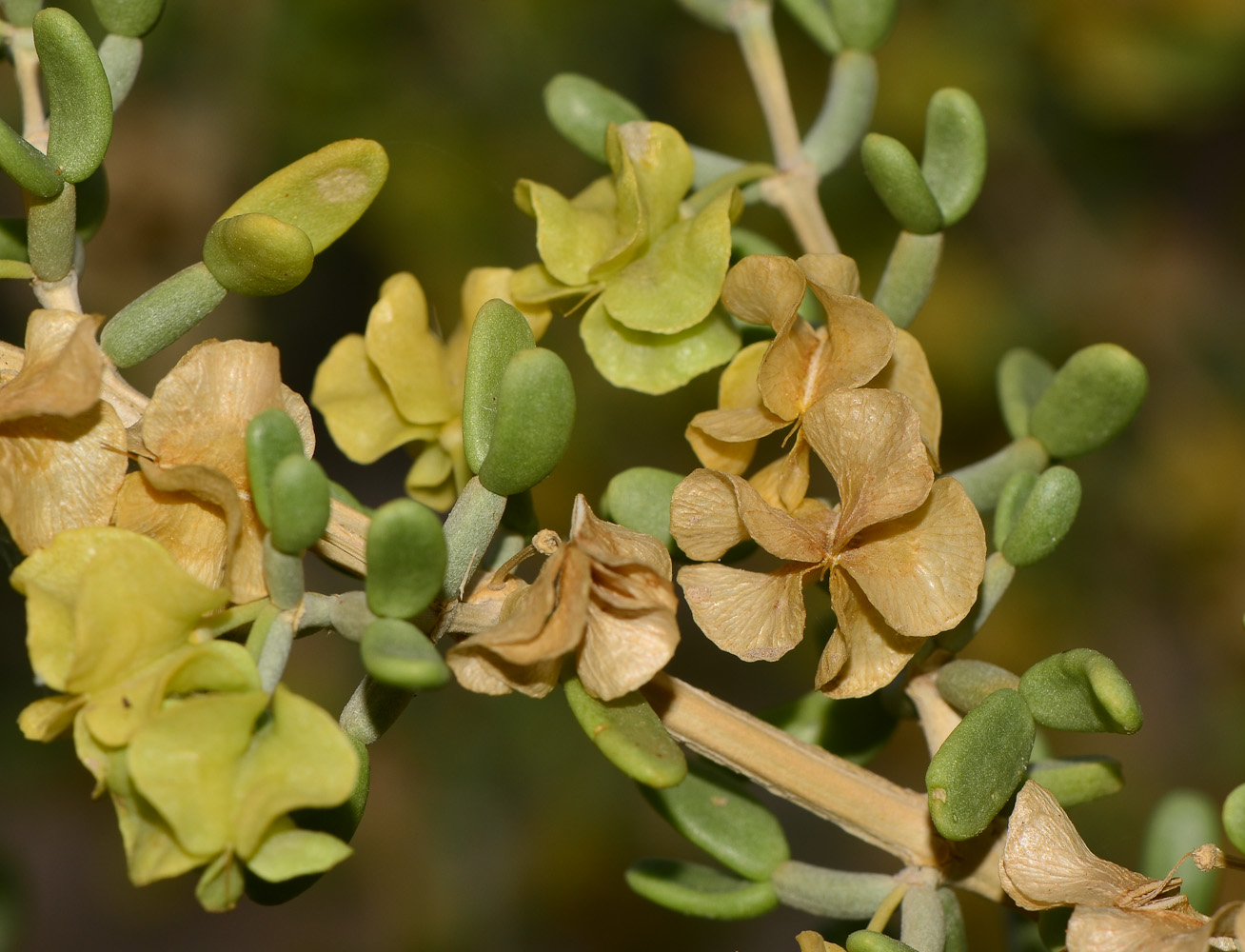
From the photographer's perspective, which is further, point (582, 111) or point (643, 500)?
Result: point (582, 111)

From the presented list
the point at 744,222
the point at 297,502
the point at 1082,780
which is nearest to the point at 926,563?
the point at 1082,780

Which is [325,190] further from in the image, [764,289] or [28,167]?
[764,289]

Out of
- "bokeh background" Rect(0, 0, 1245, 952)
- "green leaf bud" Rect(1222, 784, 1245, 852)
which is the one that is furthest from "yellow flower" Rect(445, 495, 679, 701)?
"bokeh background" Rect(0, 0, 1245, 952)

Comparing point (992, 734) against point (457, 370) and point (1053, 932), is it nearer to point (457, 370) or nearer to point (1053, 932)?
point (1053, 932)

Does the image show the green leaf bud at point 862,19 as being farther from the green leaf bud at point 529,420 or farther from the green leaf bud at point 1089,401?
the green leaf bud at point 529,420

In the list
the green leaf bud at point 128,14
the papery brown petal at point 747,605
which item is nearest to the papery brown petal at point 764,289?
the papery brown petal at point 747,605

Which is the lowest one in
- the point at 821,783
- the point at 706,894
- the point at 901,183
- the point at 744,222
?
the point at 744,222

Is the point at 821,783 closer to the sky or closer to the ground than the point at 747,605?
closer to the ground

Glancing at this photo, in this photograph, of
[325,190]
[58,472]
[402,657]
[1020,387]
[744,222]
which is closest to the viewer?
[402,657]
